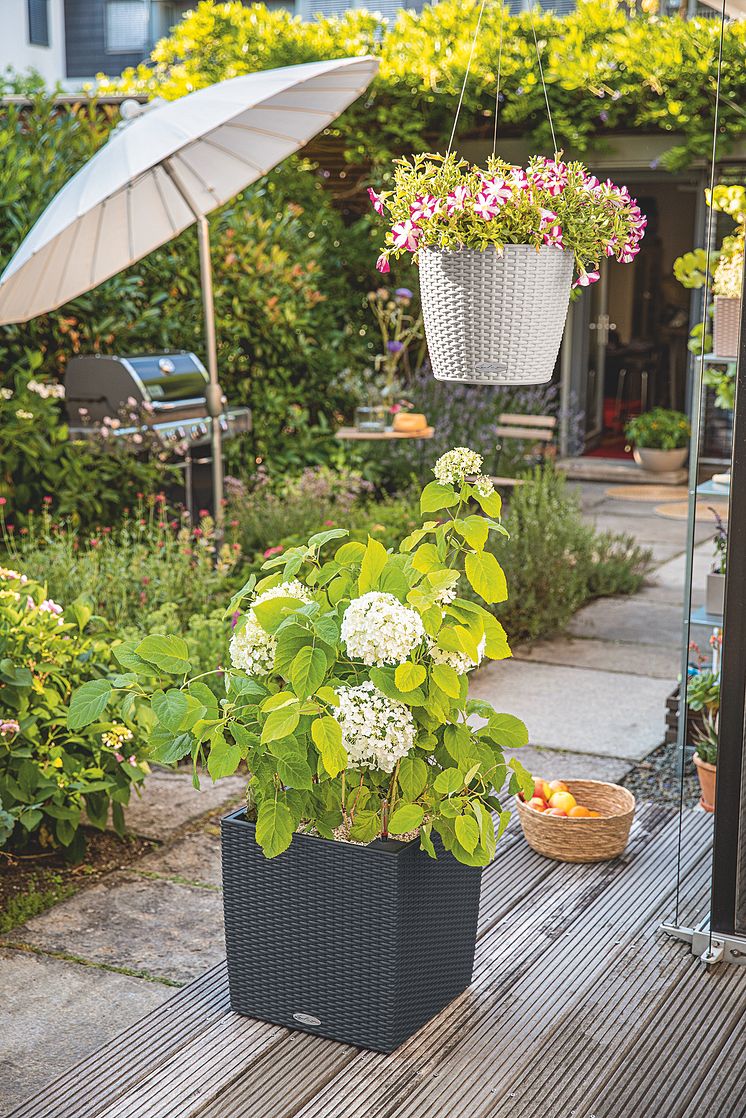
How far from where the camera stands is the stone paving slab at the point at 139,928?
3133 mm

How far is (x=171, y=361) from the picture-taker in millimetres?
6328

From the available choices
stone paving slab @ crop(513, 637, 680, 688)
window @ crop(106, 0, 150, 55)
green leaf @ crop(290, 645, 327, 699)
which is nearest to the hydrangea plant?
green leaf @ crop(290, 645, 327, 699)

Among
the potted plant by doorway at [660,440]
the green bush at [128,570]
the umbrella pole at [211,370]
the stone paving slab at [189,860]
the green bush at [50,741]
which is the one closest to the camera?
the green bush at [50,741]

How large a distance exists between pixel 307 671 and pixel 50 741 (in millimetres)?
1414

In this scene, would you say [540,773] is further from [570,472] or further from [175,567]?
[570,472]

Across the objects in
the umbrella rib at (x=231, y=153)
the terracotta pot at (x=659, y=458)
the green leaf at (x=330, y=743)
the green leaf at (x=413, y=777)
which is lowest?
the terracotta pot at (x=659, y=458)

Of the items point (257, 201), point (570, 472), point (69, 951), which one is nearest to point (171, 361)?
point (257, 201)

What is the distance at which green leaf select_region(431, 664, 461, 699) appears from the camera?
2.43 metres

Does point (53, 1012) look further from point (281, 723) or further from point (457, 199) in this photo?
point (457, 199)

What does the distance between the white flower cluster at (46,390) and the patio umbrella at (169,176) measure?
90cm

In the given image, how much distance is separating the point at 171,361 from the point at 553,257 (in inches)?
155

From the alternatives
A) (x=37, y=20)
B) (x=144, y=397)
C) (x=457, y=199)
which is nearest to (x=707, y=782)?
(x=457, y=199)

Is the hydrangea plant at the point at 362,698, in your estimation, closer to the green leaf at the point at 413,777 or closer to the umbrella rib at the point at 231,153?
the green leaf at the point at 413,777

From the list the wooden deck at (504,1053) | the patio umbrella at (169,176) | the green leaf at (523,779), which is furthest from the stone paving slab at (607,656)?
the green leaf at (523,779)
